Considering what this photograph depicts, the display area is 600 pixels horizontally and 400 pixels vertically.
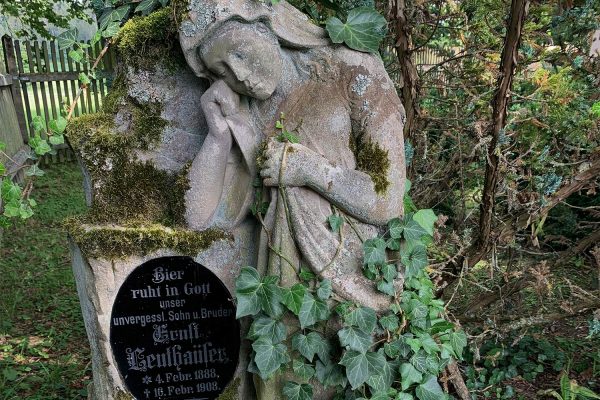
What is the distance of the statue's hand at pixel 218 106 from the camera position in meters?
1.90

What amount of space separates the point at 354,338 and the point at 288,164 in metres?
0.65

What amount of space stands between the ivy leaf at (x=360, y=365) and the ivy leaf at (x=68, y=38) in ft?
5.37

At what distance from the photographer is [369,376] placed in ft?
6.03

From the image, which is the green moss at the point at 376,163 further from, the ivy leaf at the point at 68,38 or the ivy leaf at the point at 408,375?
the ivy leaf at the point at 68,38

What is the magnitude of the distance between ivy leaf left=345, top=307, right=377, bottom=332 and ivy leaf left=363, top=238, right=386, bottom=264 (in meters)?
0.17

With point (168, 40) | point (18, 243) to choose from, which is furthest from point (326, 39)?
point (18, 243)

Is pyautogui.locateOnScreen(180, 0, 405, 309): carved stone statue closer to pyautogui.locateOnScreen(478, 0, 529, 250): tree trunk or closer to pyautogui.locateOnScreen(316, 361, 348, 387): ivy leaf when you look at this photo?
pyautogui.locateOnScreen(316, 361, 348, 387): ivy leaf

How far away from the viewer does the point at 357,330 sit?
183 cm

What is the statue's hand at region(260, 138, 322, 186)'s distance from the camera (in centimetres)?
183

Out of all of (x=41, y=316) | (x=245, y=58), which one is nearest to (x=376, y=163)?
(x=245, y=58)

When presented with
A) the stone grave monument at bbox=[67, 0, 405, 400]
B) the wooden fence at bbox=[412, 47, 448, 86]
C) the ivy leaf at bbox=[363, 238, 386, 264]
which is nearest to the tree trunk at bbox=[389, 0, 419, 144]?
the wooden fence at bbox=[412, 47, 448, 86]

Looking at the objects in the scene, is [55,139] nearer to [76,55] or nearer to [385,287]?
[76,55]

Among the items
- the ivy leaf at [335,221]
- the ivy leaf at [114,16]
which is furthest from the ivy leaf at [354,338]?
the ivy leaf at [114,16]

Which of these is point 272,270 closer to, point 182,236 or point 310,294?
point 310,294
